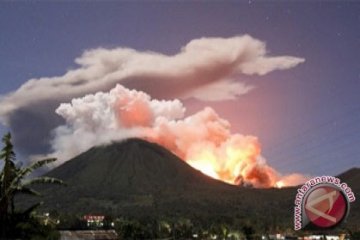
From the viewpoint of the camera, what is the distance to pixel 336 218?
87.2 metres

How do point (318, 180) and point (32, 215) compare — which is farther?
point (318, 180)

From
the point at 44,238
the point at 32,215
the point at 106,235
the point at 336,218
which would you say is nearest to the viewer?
the point at 44,238

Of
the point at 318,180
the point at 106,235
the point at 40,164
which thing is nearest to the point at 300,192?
the point at 318,180

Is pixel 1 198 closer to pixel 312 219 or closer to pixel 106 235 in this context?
pixel 312 219

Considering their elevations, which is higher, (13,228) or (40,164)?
(40,164)

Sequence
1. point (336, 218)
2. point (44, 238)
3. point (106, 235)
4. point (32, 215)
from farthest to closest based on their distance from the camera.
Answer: point (106, 235), point (336, 218), point (32, 215), point (44, 238)

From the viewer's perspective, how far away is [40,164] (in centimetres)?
3353

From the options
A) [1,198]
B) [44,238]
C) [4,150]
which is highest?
[4,150]

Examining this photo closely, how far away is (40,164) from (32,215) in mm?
2794

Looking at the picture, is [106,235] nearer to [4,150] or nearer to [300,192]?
[300,192]

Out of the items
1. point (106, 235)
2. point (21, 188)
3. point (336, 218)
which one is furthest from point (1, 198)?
point (106, 235)

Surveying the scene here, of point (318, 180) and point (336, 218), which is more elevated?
point (318, 180)

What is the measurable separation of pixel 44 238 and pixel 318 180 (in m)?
67.0

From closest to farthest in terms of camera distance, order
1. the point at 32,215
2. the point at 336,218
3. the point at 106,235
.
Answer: the point at 32,215
the point at 336,218
the point at 106,235
